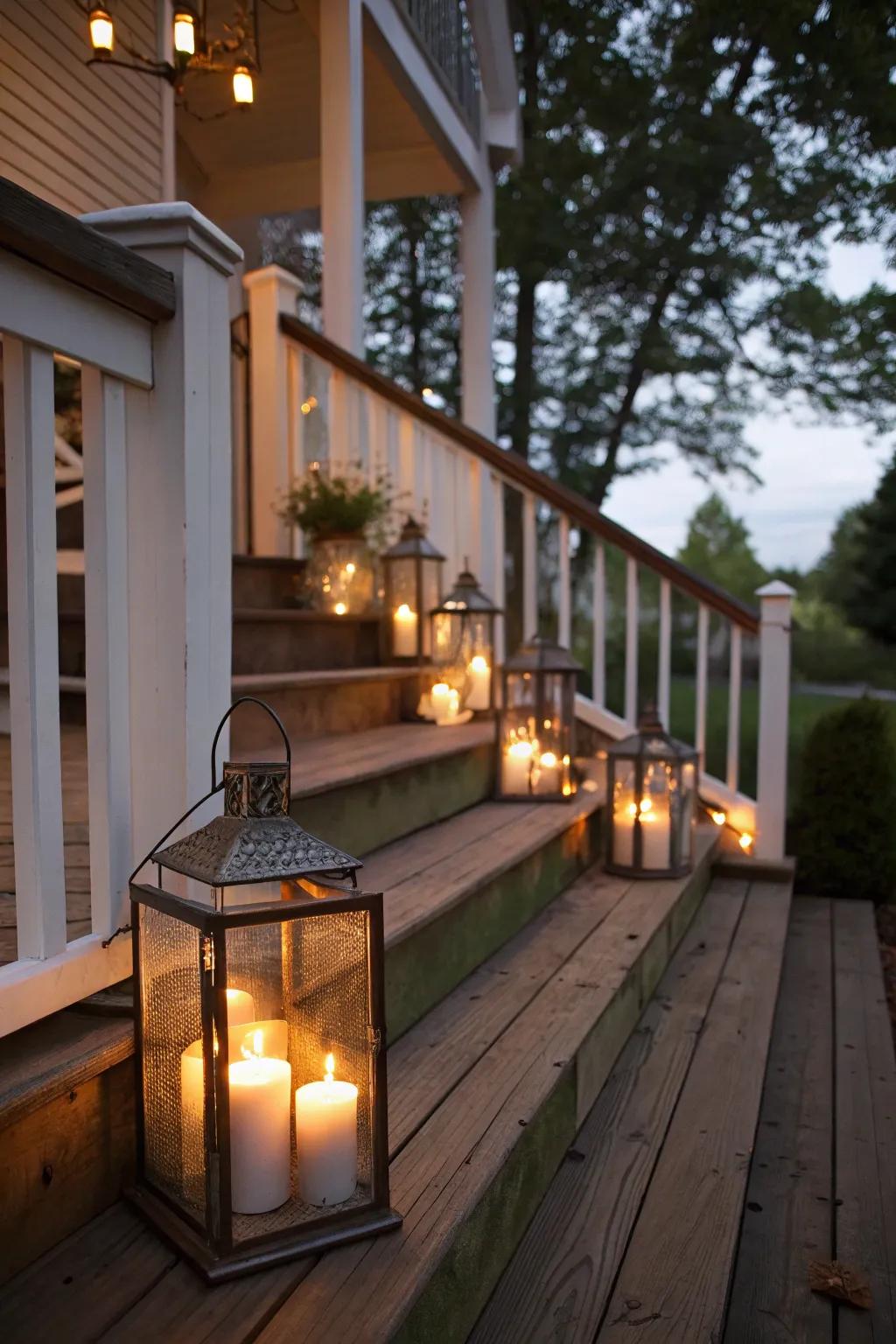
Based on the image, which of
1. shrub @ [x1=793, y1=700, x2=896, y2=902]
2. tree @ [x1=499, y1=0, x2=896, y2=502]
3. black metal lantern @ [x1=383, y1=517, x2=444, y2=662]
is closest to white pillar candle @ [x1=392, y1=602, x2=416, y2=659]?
black metal lantern @ [x1=383, y1=517, x2=444, y2=662]

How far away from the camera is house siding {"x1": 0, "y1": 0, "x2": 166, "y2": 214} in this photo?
3951 millimetres

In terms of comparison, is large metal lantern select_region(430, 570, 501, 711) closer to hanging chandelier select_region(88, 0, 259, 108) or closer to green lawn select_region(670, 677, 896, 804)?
green lawn select_region(670, 677, 896, 804)

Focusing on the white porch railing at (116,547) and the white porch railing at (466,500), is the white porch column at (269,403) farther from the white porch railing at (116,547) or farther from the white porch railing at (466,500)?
the white porch railing at (116,547)

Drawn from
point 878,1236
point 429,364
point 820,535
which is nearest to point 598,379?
point 429,364

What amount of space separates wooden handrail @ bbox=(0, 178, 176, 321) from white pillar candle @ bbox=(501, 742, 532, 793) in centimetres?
185

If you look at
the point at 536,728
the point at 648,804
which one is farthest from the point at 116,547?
the point at 648,804

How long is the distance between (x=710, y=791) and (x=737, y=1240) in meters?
2.21

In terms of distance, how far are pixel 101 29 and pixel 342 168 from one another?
1.00m

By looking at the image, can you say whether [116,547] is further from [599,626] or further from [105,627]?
[599,626]

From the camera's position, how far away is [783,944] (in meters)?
2.81

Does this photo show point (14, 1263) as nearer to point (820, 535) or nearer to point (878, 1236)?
point (878, 1236)

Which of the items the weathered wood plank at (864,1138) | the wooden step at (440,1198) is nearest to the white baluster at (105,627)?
the wooden step at (440,1198)

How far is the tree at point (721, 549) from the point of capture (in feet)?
97.7

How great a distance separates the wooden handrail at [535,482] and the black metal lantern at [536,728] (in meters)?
0.63
